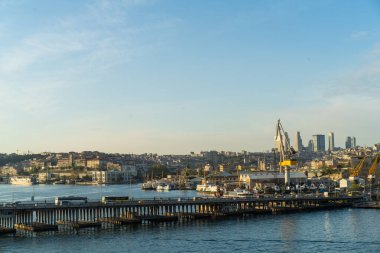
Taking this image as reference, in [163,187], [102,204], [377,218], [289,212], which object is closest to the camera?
[102,204]

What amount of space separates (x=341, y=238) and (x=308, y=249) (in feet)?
19.8

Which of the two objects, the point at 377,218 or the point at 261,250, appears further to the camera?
the point at 377,218

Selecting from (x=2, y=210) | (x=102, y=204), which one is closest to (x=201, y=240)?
(x=102, y=204)

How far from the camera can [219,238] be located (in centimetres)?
4469

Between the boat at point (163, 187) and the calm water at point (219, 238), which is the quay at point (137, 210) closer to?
the calm water at point (219, 238)

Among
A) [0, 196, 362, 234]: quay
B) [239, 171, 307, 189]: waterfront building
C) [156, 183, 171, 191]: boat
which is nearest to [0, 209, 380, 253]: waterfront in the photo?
[0, 196, 362, 234]: quay

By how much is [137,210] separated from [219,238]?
14788 mm

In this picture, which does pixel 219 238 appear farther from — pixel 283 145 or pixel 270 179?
pixel 270 179

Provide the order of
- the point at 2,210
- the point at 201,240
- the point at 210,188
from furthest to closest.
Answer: the point at 210,188, the point at 2,210, the point at 201,240

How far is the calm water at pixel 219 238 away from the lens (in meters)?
40.2

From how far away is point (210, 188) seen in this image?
120 meters

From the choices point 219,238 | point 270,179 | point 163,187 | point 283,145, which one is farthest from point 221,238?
point 163,187

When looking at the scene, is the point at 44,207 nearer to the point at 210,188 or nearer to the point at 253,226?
the point at 253,226

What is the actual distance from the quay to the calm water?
2561 millimetres
